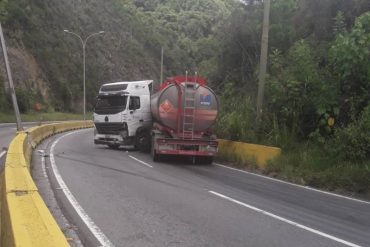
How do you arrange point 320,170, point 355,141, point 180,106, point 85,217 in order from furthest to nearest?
point 180,106 < point 320,170 < point 355,141 < point 85,217

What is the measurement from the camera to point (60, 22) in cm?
7669

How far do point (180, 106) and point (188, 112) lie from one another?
348 millimetres

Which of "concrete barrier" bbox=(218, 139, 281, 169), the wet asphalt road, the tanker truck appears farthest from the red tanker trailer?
the wet asphalt road

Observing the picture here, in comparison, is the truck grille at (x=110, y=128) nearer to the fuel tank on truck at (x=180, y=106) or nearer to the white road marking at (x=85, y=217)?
the fuel tank on truck at (x=180, y=106)

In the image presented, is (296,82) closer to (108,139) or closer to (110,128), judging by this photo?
(110,128)

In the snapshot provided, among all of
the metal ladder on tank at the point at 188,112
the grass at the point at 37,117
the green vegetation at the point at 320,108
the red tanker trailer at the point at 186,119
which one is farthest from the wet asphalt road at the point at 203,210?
the grass at the point at 37,117

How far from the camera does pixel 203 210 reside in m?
10.3

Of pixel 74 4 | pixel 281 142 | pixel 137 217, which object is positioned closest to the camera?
pixel 137 217

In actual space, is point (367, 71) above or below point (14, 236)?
above

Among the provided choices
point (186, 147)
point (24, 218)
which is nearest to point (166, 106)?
point (186, 147)

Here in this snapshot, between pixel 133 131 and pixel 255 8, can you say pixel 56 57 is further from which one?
pixel 133 131

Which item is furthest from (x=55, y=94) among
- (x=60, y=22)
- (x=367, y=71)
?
(x=367, y=71)

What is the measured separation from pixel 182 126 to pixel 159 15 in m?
110

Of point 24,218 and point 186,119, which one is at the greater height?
point 186,119
